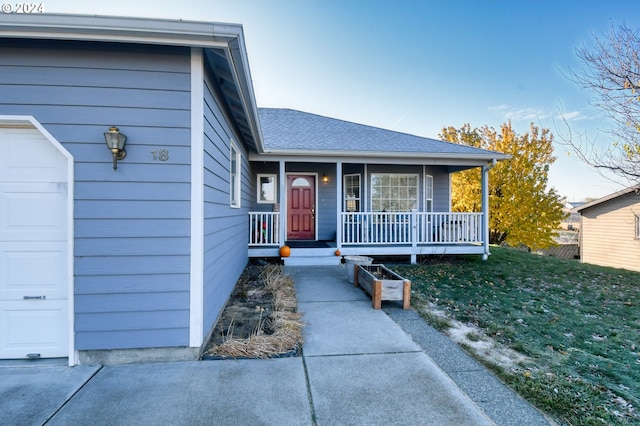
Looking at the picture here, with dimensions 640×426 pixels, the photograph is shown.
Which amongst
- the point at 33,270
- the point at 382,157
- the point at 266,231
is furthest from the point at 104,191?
the point at 382,157

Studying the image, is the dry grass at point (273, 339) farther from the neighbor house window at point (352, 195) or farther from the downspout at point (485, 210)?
the downspout at point (485, 210)

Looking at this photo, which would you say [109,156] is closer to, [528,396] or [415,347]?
[415,347]

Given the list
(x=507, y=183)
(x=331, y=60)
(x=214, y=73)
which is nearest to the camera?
(x=214, y=73)

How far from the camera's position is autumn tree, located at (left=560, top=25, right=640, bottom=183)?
4.43 m

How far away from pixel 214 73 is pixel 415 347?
3734 millimetres

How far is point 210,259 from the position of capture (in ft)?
10.5

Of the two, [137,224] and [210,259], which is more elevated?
[137,224]

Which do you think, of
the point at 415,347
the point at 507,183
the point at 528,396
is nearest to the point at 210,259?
the point at 415,347

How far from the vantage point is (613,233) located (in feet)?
43.2

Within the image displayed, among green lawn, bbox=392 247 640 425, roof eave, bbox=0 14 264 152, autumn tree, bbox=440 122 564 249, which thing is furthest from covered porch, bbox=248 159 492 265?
autumn tree, bbox=440 122 564 249

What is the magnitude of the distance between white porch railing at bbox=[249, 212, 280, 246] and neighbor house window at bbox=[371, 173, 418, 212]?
315cm

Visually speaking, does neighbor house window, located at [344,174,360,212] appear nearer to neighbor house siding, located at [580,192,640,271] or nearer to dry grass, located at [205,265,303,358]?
dry grass, located at [205,265,303,358]

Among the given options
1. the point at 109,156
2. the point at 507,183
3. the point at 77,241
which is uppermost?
the point at 507,183

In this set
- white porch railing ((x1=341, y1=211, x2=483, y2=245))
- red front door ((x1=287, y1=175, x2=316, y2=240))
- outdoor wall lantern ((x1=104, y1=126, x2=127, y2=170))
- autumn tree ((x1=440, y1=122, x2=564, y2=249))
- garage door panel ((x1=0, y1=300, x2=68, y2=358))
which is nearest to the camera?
outdoor wall lantern ((x1=104, y1=126, x2=127, y2=170))
